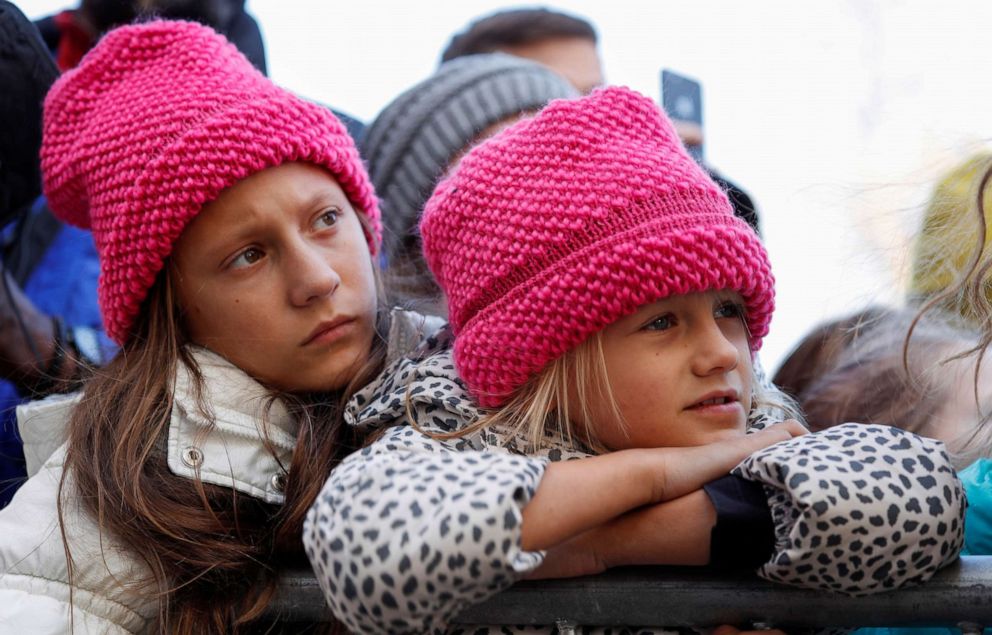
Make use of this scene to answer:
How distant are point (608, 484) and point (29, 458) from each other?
1.35 meters

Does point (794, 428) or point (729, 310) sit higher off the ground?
point (729, 310)

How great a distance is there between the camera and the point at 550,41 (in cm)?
379

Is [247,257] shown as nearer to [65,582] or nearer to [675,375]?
[65,582]

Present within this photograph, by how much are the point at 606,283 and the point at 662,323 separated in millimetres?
133

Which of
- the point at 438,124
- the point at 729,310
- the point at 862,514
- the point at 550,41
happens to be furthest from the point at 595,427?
the point at 550,41

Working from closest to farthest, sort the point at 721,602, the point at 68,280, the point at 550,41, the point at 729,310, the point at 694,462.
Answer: the point at 721,602 → the point at 694,462 → the point at 729,310 → the point at 68,280 → the point at 550,41

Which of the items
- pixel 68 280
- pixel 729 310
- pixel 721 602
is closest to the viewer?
pixel 721 602

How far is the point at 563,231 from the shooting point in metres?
1.69

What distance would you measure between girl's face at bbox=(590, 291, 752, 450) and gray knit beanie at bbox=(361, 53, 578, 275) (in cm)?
131

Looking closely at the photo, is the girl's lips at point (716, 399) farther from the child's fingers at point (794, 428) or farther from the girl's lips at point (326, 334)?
the girl's lips at point (326, 334)

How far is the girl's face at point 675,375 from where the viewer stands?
1.68 m

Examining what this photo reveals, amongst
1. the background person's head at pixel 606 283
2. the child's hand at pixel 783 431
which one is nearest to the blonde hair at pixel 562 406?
the background person's head at pixel 606 283

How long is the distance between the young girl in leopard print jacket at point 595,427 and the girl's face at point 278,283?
0.15 metres

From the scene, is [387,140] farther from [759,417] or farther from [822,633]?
[822,633]
